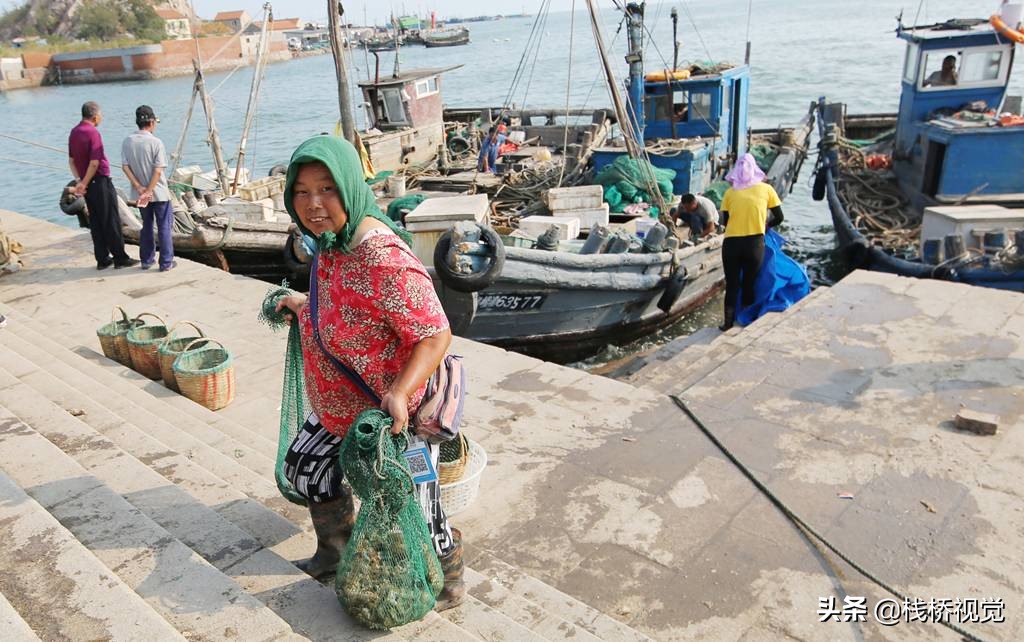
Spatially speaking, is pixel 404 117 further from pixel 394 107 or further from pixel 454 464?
pixel 454 464

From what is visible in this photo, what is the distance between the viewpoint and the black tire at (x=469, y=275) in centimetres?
691

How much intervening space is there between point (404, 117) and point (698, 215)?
327 inches

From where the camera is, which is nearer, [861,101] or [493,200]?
[493,200]

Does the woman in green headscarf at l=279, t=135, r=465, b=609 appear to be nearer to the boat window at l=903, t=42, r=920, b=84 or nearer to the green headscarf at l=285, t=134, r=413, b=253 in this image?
the green headscarf at l=285, t=134, r=413, b=253

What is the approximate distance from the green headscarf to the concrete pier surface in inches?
48.4

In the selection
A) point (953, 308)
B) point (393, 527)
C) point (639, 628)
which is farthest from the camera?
point (953, 308)

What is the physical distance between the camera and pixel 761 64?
41.7 meters

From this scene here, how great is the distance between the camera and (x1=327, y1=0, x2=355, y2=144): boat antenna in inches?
383

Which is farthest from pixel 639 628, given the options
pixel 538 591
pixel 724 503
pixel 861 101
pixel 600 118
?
pixel 861 101

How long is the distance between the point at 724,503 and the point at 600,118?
14000mm

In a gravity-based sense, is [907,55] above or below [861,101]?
above

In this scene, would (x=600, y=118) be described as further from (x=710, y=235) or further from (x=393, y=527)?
(x=393, y=527)

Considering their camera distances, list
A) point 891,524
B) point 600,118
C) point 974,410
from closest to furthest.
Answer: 1. point 891,524
2. point 974,410
3. point 600,118

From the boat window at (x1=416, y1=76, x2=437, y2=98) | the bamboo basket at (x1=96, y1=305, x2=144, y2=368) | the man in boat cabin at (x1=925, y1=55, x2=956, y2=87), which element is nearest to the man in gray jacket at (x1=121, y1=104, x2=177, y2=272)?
the bamboo basket at (x1=96, y1=305, x2=144, y2=368)
